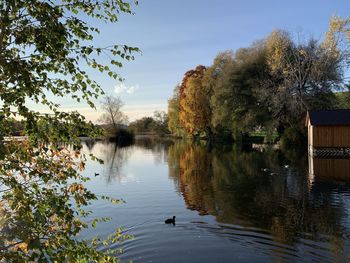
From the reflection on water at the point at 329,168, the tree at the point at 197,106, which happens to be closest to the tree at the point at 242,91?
the tree at the point at 197,106

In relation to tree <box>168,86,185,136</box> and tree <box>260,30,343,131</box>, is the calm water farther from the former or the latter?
tree <box>168,86,185,136</box>

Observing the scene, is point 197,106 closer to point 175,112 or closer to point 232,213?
point 175,112

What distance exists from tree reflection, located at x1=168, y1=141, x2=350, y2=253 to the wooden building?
9.95m

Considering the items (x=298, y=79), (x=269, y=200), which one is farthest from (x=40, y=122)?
(x=298, y=79)

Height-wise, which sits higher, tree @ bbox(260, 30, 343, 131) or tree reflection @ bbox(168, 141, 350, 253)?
tree @ bbox(260, 30, 343, 131)

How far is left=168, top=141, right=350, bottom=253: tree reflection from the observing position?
1558 centimetres

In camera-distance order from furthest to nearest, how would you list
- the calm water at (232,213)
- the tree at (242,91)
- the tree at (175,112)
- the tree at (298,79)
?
1. the tree at (175,112)
2. the tree at (242,91)
3. the tree at (298,79)
4. the calm water at (232,213)

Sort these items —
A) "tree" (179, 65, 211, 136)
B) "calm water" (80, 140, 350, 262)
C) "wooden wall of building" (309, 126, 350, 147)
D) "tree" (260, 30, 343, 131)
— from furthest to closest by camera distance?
1. "tree" (179, 65, 211, 136)
2. "tree" (260, 30, 343, 131)
3. "wooden wall of building" (309, 126, 350, 147)
4. "calm water" (80, 140, 350, 262)

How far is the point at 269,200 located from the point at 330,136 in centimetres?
2578

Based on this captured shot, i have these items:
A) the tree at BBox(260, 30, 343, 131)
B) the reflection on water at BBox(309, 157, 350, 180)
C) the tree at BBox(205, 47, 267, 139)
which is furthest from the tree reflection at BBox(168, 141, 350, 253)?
the tree at BBox(205, 47, 267, 139)

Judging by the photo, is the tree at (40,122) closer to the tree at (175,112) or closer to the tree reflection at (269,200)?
the tree reflection at (269,200)

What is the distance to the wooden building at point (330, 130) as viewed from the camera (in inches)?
1705

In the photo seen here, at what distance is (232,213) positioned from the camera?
59.5 feet

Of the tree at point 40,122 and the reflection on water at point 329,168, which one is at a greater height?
the tree at point 40,122
